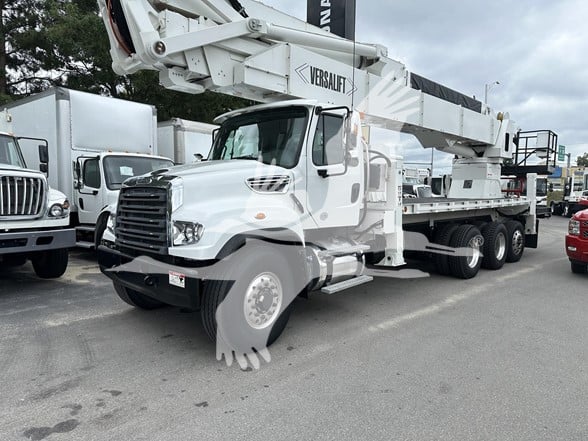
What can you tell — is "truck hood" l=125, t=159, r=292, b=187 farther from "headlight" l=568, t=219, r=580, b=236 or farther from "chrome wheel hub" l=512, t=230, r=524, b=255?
"chrome wheel hub" l=512, t=230, r=524, b=255

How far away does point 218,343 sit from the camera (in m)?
4.21

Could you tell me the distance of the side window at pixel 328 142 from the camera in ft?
15.9

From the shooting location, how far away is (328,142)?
493 centimetres

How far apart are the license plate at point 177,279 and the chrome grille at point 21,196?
11.2ft

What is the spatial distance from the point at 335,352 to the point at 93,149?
24.9 feet

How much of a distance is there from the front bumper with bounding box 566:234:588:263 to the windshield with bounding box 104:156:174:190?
7945 mm

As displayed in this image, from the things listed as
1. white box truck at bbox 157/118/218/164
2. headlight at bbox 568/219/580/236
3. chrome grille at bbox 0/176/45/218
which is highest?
white box truck at bbox 157/118/218/164

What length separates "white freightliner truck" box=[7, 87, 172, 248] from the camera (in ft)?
28.8

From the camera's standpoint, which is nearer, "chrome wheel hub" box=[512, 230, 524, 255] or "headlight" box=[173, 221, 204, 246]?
"headlight" box=[173, 221, 204, 246]

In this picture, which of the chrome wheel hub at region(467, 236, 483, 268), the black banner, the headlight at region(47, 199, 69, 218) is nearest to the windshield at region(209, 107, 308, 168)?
the black banner

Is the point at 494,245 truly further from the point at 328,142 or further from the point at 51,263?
the point at 51,263

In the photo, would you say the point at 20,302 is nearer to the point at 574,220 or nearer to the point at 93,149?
the point at 93,149

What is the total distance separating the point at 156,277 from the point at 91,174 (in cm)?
584

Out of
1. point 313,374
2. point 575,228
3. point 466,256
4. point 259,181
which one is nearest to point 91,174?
point 259,181
